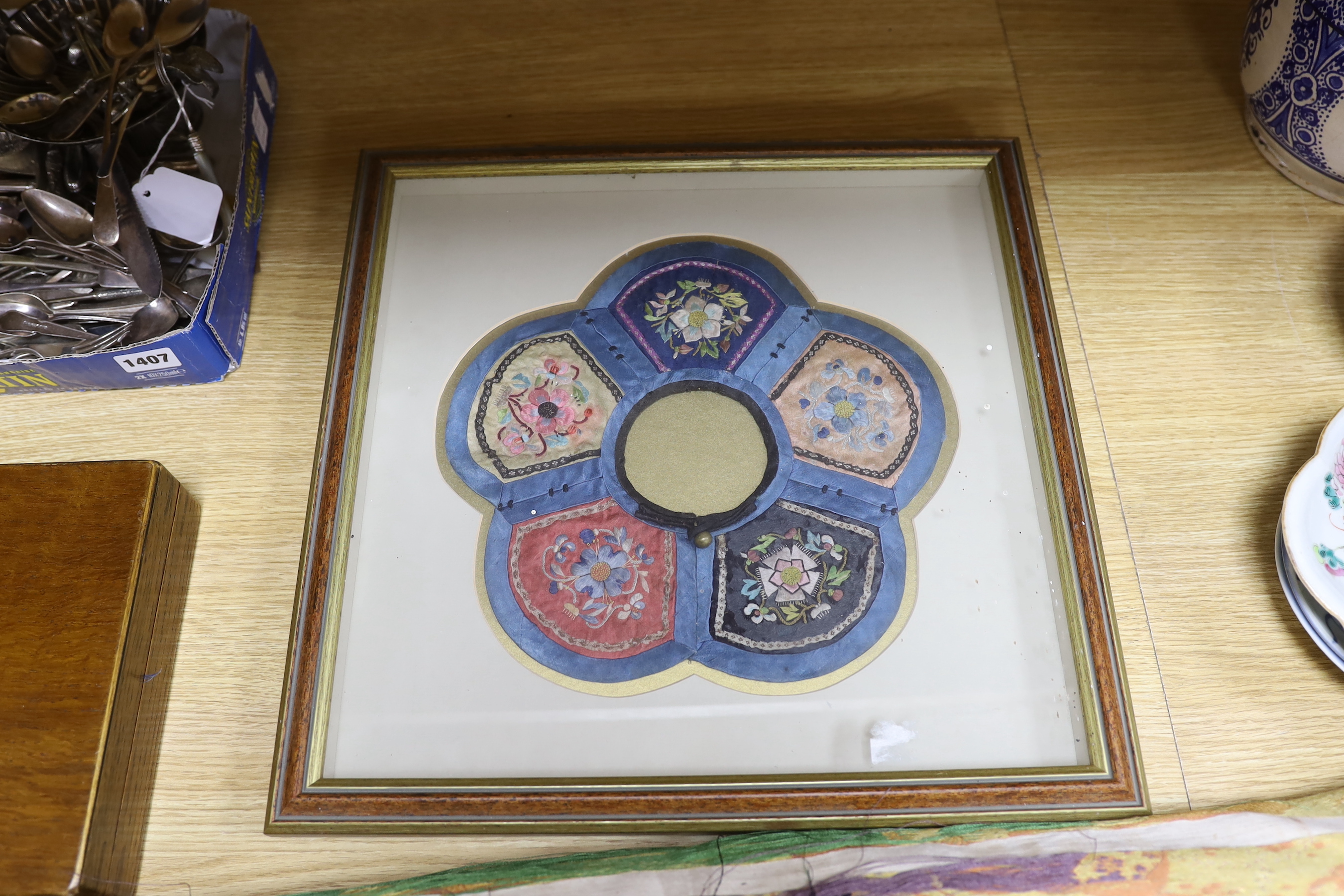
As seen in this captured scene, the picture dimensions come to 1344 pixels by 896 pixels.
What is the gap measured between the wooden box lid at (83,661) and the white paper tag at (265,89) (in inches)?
19.4

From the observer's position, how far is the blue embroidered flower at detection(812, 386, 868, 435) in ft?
2.95

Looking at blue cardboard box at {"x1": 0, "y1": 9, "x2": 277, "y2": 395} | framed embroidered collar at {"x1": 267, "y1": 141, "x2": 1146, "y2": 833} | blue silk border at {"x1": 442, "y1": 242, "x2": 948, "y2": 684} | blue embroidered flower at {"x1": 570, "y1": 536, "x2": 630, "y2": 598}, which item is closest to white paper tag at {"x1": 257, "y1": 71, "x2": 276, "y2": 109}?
blue cardboard box at {"x1": 0, "y1": 9, "x2": 277, "y2": 395}

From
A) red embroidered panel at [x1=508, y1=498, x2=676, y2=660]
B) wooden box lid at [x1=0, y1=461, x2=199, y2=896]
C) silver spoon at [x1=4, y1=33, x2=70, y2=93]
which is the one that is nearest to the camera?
wooden box lid at [x1=0, y1=461, x2=199, y2=896]

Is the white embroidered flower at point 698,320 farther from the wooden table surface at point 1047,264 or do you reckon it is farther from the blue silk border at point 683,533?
the wooden table surface at point 1047,264

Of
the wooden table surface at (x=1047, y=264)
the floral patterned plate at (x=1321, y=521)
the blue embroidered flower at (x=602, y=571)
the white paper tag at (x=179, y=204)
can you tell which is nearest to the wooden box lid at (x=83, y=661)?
the wooden table surface at (x=1047, y=264)

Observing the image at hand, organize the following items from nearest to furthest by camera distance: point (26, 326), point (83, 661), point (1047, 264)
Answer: point (83, 661)
point (26, 326)
point (1047, 264)

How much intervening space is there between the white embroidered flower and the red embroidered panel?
21cm

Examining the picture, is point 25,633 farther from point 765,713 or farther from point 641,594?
point 765,713

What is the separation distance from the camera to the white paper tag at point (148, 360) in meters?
0.88

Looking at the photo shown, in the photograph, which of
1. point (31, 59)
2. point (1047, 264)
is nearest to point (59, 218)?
point (31, 59)

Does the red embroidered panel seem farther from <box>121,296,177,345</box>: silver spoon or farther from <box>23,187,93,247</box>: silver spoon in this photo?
<box>23,187,93,247</box>: silver spoon

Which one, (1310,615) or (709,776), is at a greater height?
(1310,615)

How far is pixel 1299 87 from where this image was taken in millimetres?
920

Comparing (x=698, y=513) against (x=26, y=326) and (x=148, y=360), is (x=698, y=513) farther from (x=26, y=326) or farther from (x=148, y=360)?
(x=26, y=326)
